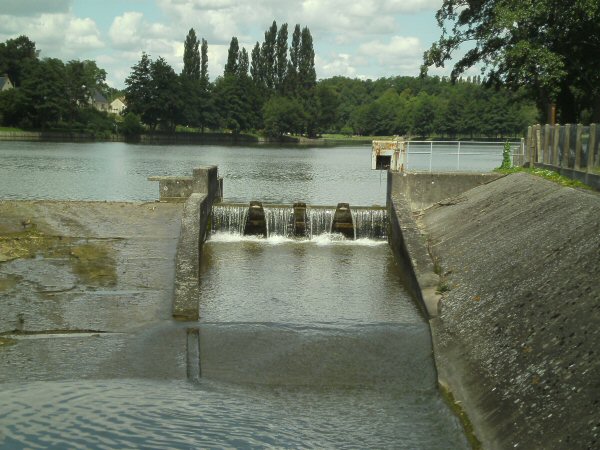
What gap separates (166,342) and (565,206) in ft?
25.4

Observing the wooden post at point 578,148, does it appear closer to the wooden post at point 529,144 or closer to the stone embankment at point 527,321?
the stone embankment at point 527,321

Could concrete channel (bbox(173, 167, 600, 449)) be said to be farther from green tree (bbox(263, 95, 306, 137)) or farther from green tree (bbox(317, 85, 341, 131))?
green tree (bbox(317, 85, 341, 131))

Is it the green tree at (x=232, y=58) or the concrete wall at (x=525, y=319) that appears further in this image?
the green tree at (x=232, y=58)

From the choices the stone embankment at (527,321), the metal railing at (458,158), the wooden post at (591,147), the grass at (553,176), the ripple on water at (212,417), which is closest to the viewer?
the stone embankment at (527,321)

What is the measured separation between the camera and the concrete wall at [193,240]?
1404 cm

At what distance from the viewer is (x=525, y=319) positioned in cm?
1017

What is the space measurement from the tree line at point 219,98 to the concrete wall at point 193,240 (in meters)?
94.7

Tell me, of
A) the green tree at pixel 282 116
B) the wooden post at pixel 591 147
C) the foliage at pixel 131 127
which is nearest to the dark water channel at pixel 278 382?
the wooden post at pixel 591 147

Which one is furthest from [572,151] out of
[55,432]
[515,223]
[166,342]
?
[55,432]

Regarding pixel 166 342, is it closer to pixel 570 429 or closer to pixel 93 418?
pixel 93 418

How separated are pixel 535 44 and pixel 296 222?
15.3m

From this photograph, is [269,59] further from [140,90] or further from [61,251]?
[61,251]

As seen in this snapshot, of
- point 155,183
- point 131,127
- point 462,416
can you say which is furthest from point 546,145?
point 131,127

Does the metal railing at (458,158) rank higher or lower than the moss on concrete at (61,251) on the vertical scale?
higher
